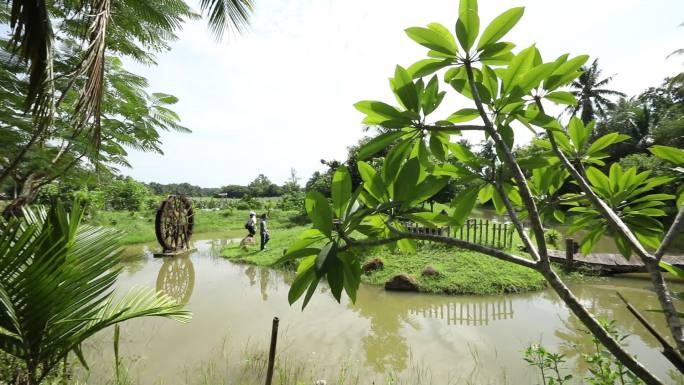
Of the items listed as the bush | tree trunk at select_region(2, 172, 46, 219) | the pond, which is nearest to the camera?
the pond

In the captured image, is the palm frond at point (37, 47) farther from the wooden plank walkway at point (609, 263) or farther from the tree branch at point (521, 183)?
the wooden plank walkway at point (609, 263)

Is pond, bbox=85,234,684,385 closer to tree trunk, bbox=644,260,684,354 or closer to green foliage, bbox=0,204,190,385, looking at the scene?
green foliage, bbox=0,204,190,385

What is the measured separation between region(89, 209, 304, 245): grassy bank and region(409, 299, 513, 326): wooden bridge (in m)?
12.0

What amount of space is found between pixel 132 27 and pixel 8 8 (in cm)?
120

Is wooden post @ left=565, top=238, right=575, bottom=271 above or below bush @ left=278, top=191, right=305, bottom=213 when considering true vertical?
below

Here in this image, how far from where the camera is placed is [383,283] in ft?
21.7

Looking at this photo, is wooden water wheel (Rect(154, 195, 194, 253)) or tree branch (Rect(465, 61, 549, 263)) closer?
tree branch (Rect(465, 61, 549, 263))

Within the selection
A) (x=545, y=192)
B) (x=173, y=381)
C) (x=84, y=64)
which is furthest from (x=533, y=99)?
(x=173, y=381)

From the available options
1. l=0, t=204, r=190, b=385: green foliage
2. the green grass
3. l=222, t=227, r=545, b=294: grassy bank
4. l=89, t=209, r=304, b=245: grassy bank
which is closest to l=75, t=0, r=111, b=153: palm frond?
l=0, t=204, r=190, b=385: green foliage

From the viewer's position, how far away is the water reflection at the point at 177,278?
6738 millimetres

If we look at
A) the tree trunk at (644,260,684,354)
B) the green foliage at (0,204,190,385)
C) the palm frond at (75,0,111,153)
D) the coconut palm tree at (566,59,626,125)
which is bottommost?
the green foliage at (0,204,190,385)

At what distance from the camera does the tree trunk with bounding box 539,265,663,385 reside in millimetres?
477

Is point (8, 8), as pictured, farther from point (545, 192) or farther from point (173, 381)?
point (545, 192)

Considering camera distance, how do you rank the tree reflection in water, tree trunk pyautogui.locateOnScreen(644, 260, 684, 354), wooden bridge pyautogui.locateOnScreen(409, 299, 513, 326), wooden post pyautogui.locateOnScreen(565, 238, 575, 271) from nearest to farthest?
tree trunk pyautogui.locateOnScreen(644, 260, 684, 354)
the tree reflection in water
wooden bridge pyautogui.locateOnScreen(409, 299, 513, 326)
wooden post pyautogui.locateOnScreen(565, 238, 575, 271)
